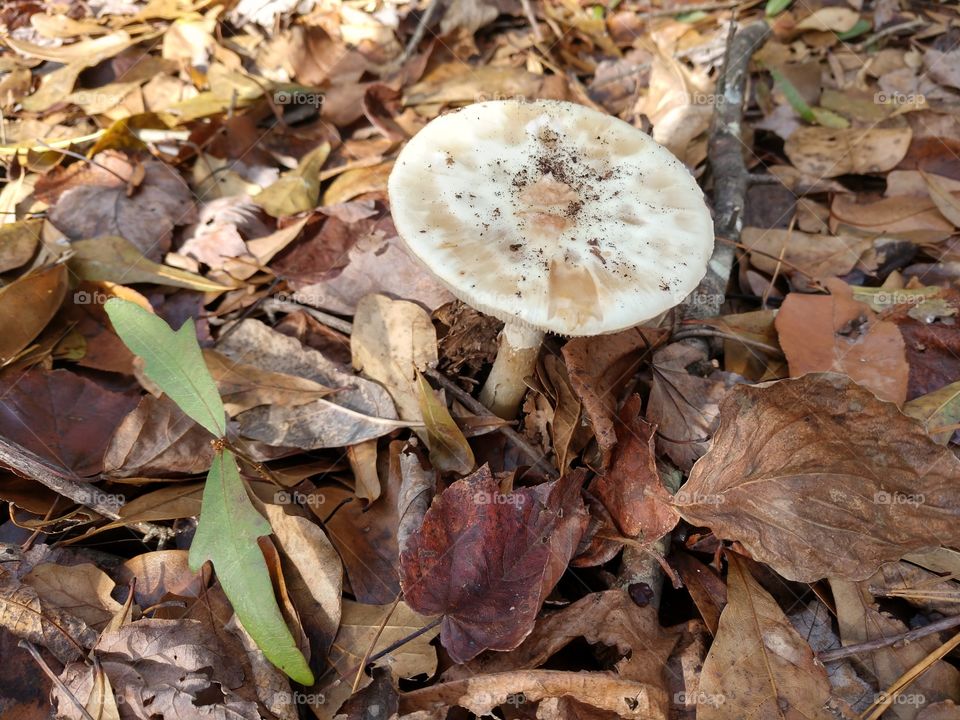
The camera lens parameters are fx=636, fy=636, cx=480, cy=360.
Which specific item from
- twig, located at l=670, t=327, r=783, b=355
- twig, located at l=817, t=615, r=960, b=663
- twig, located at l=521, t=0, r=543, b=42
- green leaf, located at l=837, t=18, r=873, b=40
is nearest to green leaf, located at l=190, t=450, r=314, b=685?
twig, located at l=817, t=615, r=960, b=663

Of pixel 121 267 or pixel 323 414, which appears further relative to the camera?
pixel 121 267

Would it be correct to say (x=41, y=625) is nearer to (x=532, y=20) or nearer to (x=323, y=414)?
(x=323, y=414)

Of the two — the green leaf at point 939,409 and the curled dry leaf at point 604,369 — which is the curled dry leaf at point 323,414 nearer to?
the curled dry leaf at point 604,369

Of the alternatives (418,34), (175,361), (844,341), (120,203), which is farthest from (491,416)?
(418,34)

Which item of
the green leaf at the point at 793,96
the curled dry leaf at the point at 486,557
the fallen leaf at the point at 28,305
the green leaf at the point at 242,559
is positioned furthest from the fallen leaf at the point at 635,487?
the green leaf at the point at 793,96

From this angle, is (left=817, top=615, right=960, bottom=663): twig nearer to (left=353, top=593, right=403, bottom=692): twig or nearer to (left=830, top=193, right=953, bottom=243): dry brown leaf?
(left=353, top=593, right=403, bottom=692): twig

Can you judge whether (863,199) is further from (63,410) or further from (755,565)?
(63,410)

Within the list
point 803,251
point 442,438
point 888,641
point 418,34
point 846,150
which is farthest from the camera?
point 418,34
